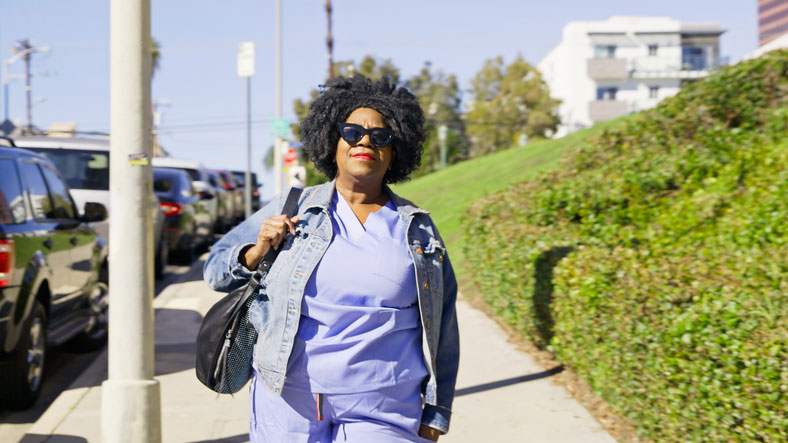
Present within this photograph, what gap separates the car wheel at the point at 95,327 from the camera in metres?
8.01

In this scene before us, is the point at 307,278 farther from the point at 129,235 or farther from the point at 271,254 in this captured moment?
the point at 129,235

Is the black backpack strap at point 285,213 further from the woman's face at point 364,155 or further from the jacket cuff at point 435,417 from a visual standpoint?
the jacket cuff at point 435,417

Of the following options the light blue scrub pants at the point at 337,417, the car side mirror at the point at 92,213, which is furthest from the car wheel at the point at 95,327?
the light blue scrub pants at the point at 337,417

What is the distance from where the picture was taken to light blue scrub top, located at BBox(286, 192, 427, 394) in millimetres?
2738

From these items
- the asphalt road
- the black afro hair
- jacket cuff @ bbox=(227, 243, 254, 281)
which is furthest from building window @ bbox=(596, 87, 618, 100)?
jacket cuff @ bbox=(227, 243, 254, 281)

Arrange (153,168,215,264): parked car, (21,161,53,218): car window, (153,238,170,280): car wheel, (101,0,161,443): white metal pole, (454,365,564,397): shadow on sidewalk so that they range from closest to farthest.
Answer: (101,0,161,443): white metal pole, (454,365,564,397): shadow on sidewalk, (21,161,53,218): car window, (153,238,170,280): car wheel, (153,168,215,264): parked car

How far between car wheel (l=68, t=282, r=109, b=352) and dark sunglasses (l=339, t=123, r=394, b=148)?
558 cm

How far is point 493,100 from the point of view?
2079 inches

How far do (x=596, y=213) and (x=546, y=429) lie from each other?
3829 millimetres

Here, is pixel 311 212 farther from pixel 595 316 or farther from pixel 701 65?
pixel 701 65

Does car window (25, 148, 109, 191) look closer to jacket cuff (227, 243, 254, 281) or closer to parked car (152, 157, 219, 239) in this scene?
parked car (152, 157, 219, 239)

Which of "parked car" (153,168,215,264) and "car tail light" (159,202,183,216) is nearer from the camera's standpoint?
"car tail light" (159,202,183,216)

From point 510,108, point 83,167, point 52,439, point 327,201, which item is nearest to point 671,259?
point 327,201

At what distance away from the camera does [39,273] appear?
20.3 ft
